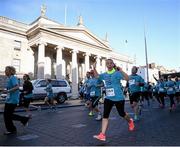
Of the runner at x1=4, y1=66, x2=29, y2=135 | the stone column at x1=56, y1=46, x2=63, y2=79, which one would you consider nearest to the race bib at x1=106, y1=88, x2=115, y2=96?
the runner at x1=4, y1=66, x2=29, y2=135

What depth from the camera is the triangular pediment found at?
118 feet

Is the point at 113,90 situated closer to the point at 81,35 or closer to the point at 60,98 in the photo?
the point at 60,98

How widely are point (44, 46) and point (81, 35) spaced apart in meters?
8.97

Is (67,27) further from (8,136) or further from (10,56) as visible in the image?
(8,136)

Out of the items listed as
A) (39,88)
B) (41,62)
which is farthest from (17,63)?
(39,88)

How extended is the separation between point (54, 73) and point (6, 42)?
31.2ft

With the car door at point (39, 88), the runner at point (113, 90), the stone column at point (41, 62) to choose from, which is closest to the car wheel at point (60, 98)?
the car door at point (39, 88)

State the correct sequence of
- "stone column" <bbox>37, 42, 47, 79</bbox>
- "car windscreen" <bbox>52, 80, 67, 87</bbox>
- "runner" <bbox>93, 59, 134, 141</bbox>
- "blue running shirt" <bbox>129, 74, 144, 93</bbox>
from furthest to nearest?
"stone column" <bbox>37, 42, 47, 79</bbox>, "car windscreen" <bbox>52, 80, 67, 87</bbox>, "blue running shirt" <bbox>129, 74, 144, 93</bbox>, "runner" <bbox>93, 59, 134, 141</bbox>

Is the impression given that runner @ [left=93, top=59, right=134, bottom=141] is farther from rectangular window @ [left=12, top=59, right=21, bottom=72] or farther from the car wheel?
rectangular window @ [left=12, top=59, right=21, bottom=72]

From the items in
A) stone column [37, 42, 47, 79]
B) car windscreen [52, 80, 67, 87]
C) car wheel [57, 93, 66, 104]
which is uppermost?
stone column [37, 42, 47, 79]

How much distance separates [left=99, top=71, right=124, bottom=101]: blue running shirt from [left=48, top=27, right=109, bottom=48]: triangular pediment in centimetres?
2973

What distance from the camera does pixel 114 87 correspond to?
5.66m

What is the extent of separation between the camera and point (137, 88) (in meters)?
8.97

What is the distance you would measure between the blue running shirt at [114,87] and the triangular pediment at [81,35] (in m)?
29.7
